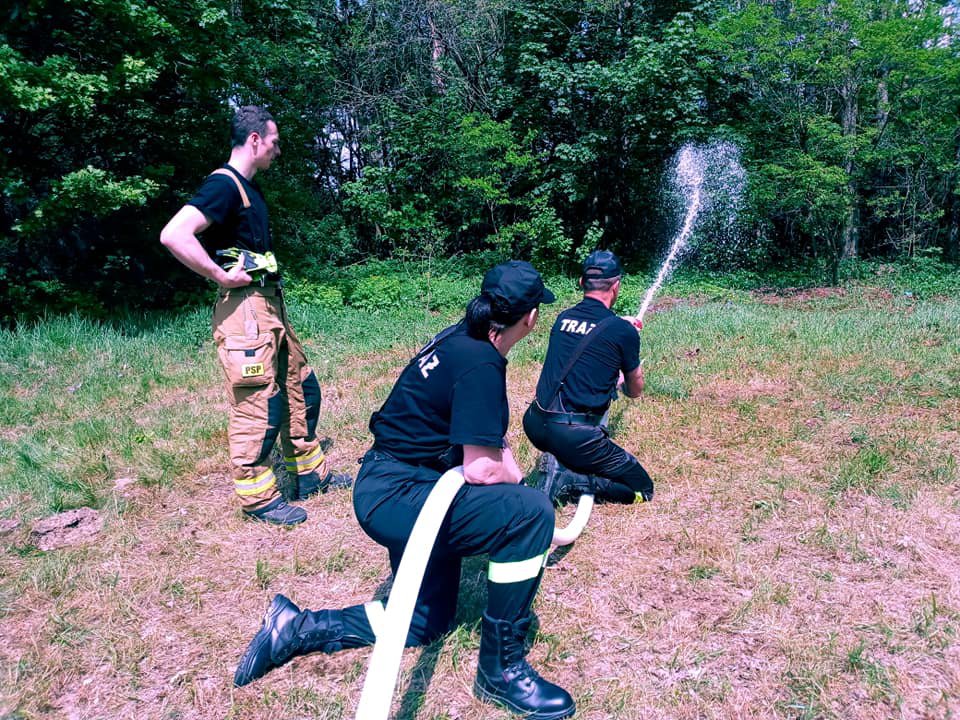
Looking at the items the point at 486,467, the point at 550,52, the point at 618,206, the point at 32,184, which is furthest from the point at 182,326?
the point at 618,206

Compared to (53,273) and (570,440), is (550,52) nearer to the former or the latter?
(53,273)

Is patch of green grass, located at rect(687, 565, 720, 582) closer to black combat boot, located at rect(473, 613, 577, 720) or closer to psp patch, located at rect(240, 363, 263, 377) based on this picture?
black combat boot, located at rect(473, 613, 577, 720)

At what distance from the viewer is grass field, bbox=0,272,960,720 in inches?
101

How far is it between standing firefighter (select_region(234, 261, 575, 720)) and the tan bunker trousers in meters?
1.28

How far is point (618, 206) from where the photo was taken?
664 inches

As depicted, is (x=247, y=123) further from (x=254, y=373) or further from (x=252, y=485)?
(x=252, y=485)

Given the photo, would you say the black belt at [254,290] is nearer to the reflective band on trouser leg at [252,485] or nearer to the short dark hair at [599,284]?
the reflective band on trouser leg at [252,485]

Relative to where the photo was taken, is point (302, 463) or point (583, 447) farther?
point (302, 463)

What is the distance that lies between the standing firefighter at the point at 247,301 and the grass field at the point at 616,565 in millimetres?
438

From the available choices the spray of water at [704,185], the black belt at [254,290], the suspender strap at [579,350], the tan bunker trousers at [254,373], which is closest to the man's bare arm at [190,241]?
the black belt at [254,290]

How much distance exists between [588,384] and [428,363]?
158 centimetres

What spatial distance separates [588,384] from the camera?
12.4 feet

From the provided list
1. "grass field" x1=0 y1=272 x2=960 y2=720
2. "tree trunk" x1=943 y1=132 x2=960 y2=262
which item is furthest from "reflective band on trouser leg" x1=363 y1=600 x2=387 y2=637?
"tree trunk" x1=943 y1=132 x2=960 y2=262

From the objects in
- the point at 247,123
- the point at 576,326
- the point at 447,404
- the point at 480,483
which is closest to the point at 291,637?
the point at 480,483
